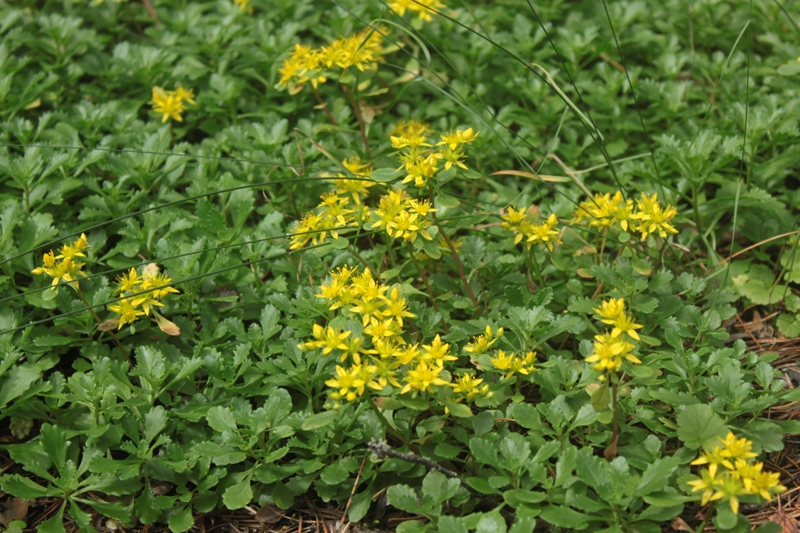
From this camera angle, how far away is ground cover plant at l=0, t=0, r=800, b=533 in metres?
1.93

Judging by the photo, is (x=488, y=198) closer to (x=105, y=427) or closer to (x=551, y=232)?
(x=551, y=232)

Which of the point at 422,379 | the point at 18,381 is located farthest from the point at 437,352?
the point at 18,381

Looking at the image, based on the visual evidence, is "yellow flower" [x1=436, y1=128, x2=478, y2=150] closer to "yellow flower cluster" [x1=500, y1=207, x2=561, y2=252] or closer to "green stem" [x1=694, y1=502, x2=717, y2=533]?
"yellow flower cluster" [x1=500, y1=207, x2=561, y2=252]

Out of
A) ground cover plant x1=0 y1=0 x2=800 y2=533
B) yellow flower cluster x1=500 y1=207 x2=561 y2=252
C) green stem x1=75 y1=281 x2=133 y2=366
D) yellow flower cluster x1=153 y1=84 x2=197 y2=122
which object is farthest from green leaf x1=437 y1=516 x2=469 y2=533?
yellow flower cluster x1=153 y1=84 x2=197 y2=122

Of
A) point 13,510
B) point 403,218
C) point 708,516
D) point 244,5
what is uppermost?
point 244,5

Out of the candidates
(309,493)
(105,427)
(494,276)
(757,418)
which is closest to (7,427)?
(105,427)

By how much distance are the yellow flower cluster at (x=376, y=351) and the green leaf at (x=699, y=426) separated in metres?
0.52

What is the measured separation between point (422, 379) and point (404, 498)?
30 centimetres

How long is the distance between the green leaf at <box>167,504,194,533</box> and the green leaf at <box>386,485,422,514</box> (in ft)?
1.77

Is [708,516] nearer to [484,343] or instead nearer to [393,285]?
[484,343]

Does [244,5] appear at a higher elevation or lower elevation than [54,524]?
higher

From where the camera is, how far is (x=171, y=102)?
3.06 metres

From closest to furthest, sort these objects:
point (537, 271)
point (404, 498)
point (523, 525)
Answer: point (523, 525), point (404, 498), point (537, 271)

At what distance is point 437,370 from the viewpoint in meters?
1.83
